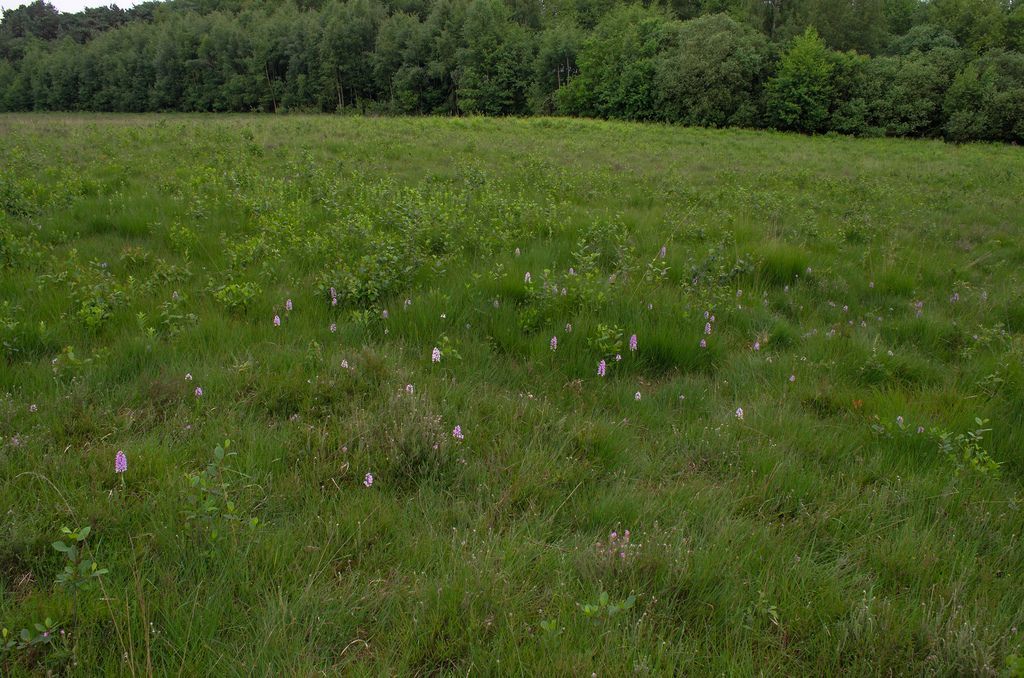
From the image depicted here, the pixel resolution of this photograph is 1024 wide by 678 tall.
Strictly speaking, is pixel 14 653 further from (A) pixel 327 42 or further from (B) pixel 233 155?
(A) pixel 327 42

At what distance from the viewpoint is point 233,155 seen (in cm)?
1172

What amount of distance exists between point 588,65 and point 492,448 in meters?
57.0

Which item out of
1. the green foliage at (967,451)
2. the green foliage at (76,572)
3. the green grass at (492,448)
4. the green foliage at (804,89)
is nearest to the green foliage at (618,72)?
the green foliage at (804,89)

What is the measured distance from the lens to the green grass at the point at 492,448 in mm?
1926

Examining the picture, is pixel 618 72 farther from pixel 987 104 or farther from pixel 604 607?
pixel 604 607

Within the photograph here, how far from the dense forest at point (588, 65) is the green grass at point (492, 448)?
1540 inches

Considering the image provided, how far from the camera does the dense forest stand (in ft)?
125

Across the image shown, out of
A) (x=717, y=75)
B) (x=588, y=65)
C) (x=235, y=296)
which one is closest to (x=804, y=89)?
(x=717, y=75)

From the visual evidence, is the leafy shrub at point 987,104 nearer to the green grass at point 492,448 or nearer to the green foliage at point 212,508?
the green grass at point 492,448

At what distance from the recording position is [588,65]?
5338 cm

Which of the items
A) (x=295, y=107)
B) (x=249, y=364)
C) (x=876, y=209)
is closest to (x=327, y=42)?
(x=295, y=107)

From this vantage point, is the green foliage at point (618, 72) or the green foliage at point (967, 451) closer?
the green foliage at point (967, 451)

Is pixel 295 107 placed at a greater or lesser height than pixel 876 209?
greater

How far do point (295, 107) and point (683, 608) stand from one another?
7416cm
